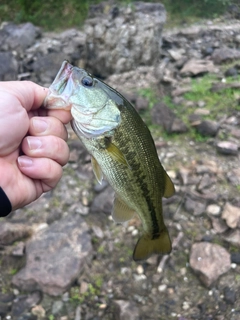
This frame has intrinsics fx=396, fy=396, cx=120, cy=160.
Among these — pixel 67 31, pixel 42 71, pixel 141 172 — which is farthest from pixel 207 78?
pixel 141 172

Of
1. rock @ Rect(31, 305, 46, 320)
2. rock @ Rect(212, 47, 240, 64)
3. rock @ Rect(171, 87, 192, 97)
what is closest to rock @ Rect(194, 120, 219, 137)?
rock @ Rect(171, 87, 192, 97)

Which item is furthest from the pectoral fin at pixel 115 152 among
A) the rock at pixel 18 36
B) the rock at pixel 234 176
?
the rock at pixel 18 36

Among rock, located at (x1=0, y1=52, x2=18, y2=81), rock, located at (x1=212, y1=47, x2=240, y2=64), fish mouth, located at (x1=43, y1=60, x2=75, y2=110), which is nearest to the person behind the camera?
fish mouth, located at (x1=43, y1=60, x2=75, y2=110)

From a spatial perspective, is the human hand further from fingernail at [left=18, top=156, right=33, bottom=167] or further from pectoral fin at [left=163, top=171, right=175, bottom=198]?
pectoral fin at [left=163, top=171, right=175, bottom=198]

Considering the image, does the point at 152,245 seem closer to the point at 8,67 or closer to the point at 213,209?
the point at 213,209

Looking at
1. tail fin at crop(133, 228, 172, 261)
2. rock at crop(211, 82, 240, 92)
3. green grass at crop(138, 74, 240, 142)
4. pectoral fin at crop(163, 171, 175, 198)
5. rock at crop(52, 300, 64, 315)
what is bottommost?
rock at crop(52, 300, 64, 315)

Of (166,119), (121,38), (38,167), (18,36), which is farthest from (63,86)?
(18,36)

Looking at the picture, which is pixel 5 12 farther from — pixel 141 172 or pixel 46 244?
pixel 141 172
